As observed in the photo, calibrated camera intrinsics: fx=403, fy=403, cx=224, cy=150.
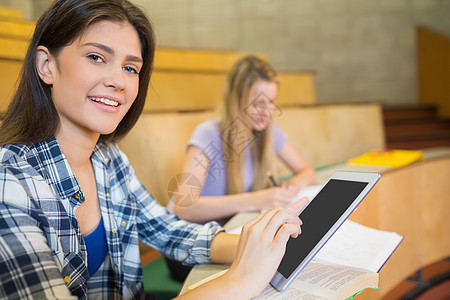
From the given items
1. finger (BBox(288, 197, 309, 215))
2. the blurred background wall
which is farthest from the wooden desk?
the blurred background wall

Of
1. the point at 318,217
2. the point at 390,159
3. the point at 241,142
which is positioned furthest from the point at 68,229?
the point at 390,159

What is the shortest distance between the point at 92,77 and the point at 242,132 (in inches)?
38.4

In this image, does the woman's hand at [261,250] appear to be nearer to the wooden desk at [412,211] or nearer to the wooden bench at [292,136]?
the wooden desk at [412,211]

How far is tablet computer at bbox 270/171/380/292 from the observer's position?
25.4 inches

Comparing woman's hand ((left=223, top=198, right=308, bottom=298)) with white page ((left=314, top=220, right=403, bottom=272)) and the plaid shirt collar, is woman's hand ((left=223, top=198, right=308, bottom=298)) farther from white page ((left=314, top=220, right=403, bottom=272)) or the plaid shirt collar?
the plaid shirt collar

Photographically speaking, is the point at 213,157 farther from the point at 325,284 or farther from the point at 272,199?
the point at 325,284

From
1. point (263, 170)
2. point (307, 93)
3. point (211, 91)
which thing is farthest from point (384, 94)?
point (263, 170)

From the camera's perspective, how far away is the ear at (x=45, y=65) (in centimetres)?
79

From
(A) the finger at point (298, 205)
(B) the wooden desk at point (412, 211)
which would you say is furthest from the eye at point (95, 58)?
(B) the wooden desk at point (412, 211)

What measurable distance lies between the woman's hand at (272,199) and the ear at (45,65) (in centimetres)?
74

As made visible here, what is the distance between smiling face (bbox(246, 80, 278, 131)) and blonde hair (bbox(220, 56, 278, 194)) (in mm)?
15

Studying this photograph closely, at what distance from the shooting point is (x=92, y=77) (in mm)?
760

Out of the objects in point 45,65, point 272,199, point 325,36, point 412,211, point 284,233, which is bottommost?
point 412,211

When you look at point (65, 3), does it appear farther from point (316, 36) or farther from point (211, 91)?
point (316, 36)
